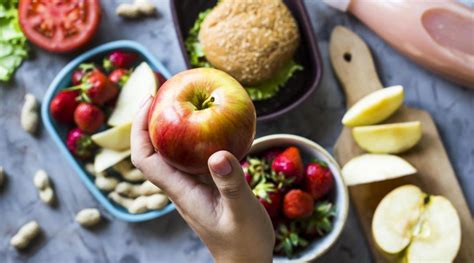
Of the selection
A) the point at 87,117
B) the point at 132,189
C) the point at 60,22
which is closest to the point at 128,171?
the point at 132,189

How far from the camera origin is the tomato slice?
1.23m

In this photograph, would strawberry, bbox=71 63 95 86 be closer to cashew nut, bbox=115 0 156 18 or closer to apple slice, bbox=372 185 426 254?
cashew nut, bbox=115 0 156 18

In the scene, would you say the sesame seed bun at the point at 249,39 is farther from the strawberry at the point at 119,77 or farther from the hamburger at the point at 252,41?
the strawberry at the point at 119,77

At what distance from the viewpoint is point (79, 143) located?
1.19 metres

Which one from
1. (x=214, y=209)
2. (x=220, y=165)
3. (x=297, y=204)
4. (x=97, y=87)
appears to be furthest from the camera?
(x=97, y=87)

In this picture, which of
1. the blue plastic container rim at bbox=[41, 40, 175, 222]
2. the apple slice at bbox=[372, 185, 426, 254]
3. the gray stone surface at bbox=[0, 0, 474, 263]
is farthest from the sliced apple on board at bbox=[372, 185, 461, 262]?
the blue plastic container rim at bbox=[41, 40, 175, 222]

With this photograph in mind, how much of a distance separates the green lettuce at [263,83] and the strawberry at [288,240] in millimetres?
283

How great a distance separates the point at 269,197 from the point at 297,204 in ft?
0.18

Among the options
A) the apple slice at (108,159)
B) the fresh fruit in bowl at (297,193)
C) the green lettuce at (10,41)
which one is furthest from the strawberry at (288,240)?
the green lettuce at (10,41)

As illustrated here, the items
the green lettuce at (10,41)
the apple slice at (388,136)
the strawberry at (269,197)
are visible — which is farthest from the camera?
the green lettuce at (10,41)

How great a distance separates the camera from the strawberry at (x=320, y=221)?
42.9 inches

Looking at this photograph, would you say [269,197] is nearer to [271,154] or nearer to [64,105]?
[271,154]

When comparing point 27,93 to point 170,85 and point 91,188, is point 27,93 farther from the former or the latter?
point 170,85

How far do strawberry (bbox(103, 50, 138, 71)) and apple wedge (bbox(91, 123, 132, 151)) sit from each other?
0.15 metres
